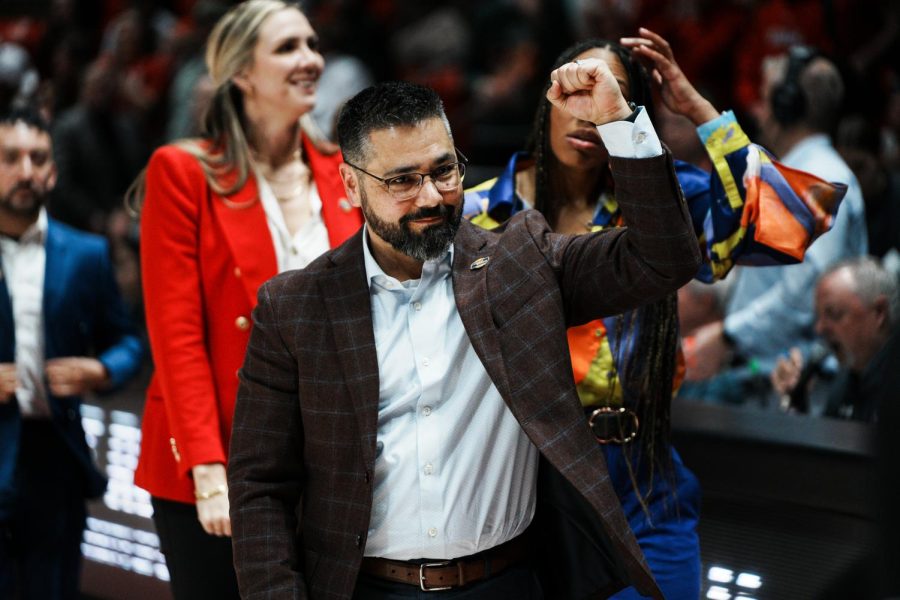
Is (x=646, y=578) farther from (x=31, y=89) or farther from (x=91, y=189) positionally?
(x=31, y=89)

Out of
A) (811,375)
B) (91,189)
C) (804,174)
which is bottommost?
(811,375)

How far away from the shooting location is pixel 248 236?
3.07 m

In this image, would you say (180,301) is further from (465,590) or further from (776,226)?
(776,226)

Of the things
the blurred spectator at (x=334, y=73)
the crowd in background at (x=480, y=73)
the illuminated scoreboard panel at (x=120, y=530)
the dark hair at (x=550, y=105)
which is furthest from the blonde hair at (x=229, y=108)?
the blurred spectator at (x=334, y=73)

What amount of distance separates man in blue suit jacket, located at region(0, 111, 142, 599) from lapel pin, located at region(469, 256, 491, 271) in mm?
1572

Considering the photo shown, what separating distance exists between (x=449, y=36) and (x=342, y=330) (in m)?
5.65

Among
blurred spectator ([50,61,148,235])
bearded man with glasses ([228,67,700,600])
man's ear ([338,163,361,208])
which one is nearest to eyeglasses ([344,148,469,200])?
bearded man with glasses ([228,67,700,600])

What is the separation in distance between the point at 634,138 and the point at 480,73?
19.5ft

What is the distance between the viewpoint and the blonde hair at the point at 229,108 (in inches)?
124

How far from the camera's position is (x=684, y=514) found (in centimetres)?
281

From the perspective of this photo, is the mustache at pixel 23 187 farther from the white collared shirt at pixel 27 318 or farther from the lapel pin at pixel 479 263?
the lapel pin at pixel 479 263

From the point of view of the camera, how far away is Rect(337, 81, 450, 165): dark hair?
234cm

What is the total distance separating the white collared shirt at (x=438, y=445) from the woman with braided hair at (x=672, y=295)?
396 mm

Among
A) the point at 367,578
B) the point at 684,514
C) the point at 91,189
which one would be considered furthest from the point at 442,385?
the point at 91,189
